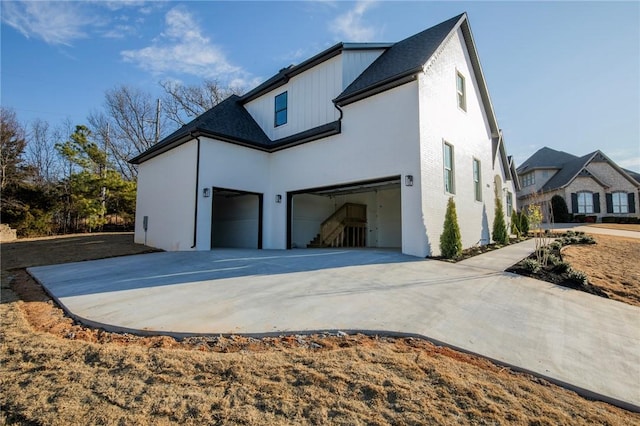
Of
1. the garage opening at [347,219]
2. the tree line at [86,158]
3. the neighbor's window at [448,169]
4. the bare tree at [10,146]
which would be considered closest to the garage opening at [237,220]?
the garage opening at [347,219]

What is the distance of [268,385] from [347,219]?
12898 mm

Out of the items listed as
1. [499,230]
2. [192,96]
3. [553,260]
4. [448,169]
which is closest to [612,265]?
[553,260]

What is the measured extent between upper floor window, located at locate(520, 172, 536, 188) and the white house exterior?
65.6ft

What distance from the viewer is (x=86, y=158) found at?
69.2 ft

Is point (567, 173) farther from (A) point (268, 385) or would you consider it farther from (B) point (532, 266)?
(A) point (268, 385)

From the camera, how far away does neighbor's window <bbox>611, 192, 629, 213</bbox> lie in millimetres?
25719

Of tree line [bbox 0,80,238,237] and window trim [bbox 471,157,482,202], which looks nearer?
window trim [bbox 471,157,482,202]

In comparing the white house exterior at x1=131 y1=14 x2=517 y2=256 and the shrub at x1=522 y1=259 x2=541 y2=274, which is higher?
the white house exterior at x1=131 y1=14 x2=517 y2=256

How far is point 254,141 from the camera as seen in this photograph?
42.1 ft

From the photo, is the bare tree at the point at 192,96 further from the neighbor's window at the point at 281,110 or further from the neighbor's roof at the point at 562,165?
the neighbor's roof at the point at 562,165

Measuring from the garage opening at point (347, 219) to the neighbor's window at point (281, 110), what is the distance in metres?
3.60

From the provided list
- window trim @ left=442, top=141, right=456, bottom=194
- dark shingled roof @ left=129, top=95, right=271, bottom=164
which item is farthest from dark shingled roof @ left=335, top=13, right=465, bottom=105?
dark shingled roof @ left=129, top=95, right=271, bottom=164

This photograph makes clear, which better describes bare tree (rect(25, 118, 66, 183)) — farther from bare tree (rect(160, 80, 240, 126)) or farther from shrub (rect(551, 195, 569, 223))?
shrub (rect(551, 195, 569, 223))

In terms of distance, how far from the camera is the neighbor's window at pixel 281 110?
14.2m
